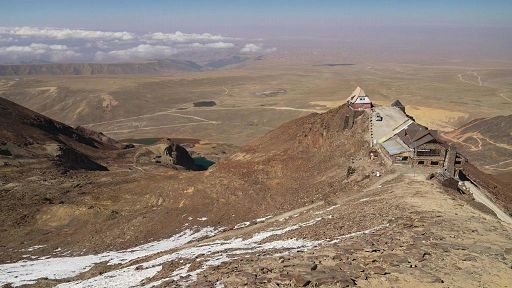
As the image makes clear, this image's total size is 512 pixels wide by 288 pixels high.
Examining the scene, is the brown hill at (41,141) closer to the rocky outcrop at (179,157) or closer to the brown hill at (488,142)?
the rocky outcrop at (179,157)

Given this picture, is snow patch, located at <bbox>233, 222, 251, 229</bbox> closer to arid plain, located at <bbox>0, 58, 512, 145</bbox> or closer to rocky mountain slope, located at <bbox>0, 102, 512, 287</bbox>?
rocky mountain slope, located at <bbox>0, 102, 512, 287</bbox>

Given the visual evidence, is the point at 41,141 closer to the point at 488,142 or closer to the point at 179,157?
the point at 179,157

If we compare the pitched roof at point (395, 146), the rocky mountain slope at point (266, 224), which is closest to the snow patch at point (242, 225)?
the rocky mountain slope at point (266, 224)

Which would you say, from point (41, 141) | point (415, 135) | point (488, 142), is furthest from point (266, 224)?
point (488, 142)

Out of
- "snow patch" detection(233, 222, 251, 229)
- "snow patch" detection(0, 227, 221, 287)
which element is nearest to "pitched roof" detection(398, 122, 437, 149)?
"snow patch" detection(233, 222, 251, 229)

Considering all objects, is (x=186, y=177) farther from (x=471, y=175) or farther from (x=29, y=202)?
(x=471, y=175)

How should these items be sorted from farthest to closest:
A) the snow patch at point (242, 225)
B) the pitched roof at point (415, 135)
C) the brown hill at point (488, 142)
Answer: the brown hill at point (488, 142) → the pitched roof at point (415, 135) → the snow patch at point (242, 225)
